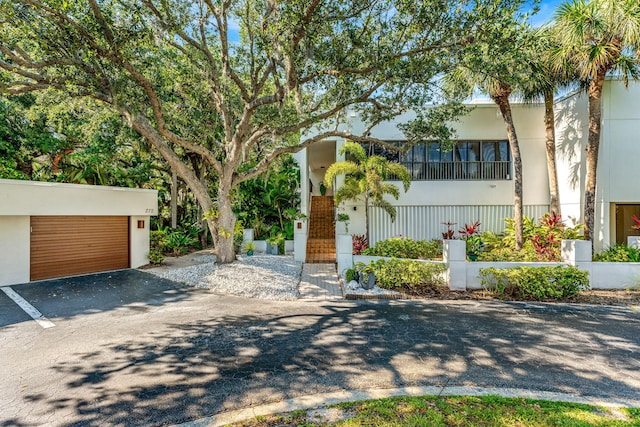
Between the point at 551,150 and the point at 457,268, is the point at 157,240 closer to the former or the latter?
the point at 457,268

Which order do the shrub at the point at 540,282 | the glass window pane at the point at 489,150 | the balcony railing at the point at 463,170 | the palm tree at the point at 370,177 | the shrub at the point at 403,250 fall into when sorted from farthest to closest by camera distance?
the glass window pane at the point at 489,150, the balcony railing at the point at 463,170, the palm tree at the point at 370,177, the shrub at the point at 403,250, the shrub at the point at 540,282

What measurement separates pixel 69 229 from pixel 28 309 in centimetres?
410

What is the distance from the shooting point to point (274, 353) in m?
4.71

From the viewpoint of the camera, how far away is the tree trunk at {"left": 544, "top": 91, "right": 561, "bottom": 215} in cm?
1126

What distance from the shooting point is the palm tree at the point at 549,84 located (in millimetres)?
9688

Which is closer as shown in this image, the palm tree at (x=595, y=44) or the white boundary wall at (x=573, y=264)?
the white boundary wall at (x=573, y=264)

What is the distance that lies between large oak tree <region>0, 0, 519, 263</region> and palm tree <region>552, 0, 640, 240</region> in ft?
13.7

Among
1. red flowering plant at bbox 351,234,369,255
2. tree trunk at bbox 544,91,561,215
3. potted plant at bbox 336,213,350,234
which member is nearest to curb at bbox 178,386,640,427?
red flowering plant at bbox 351,234,369,255

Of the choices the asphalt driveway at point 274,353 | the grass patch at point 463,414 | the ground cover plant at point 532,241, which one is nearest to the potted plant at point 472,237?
the ground cover plant at point 532,241

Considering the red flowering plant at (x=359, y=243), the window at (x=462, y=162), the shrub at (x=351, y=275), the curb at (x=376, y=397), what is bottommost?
the curb at (x=376, y=397)

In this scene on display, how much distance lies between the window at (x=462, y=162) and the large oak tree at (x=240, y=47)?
3770 mm

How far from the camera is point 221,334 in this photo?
18.1 feet

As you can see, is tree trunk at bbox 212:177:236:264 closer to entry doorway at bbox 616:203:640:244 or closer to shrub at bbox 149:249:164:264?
shrub at bbox 149:249:164:264

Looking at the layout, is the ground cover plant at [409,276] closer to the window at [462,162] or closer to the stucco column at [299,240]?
the stucco column at [299,240]
